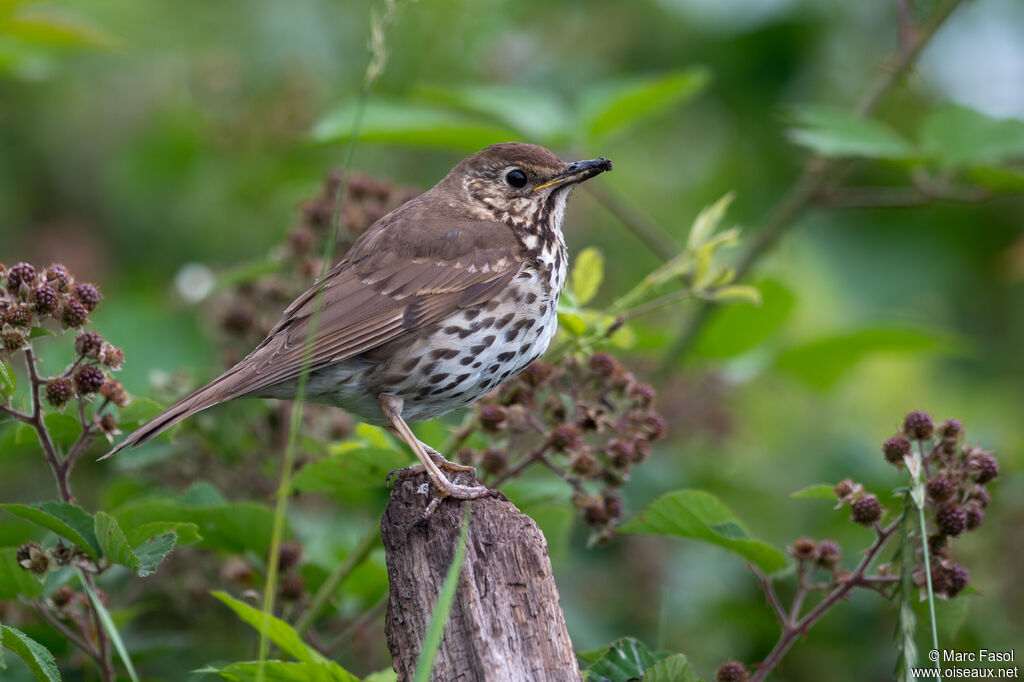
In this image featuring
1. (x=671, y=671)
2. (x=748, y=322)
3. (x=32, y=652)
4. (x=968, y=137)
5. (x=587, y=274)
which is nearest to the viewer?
(x=32, y=652)

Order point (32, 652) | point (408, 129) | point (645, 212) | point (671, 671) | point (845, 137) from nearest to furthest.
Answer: point (32, 652) → point (671, 671) → point (845, 137) → point (408, 129) → point (645, 212)

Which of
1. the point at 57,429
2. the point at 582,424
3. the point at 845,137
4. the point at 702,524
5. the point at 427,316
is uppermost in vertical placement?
the point at 845,137

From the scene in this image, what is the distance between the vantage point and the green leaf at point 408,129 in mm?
4820

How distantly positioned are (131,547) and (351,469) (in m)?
0.81

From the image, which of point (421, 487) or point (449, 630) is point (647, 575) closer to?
point (421, 487)

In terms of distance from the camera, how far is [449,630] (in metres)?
3.03

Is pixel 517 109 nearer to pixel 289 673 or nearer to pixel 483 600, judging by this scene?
pixel 483 600

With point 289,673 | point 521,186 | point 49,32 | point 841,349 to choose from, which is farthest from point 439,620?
point 49,32

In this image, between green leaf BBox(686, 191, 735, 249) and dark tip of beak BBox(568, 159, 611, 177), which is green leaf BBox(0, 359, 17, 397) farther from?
green leaf BBox(686, 191, 735, 249)

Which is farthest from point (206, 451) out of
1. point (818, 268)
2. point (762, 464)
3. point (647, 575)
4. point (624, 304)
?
point (818, 268)

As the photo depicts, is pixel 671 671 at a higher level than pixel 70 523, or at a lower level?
lower

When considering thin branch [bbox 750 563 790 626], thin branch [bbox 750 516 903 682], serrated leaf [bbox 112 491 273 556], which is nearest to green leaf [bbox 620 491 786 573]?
thin branch [bbox 750 563 790 626]

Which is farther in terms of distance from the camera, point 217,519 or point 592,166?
point 592,166

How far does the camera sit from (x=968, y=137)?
466cm
